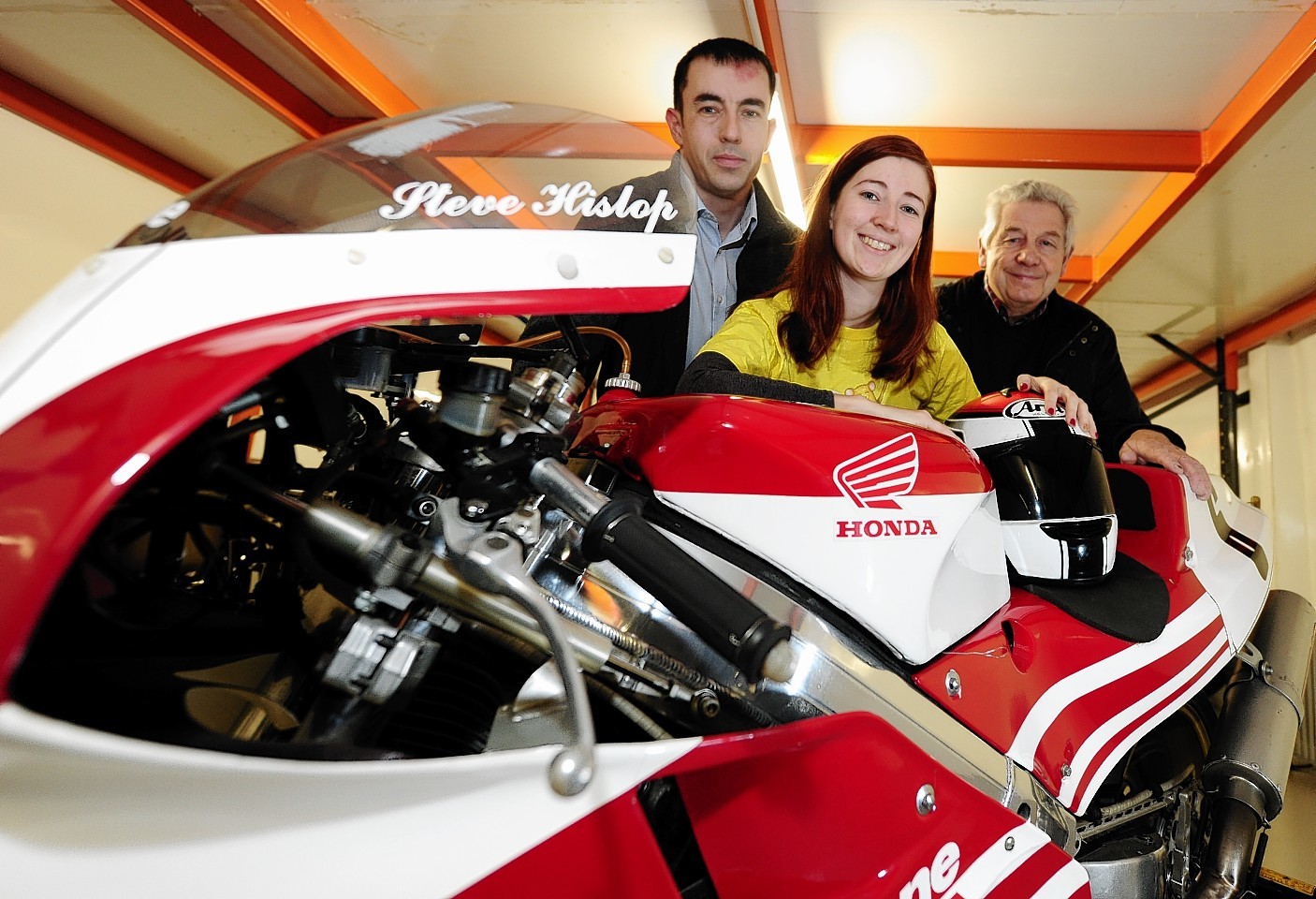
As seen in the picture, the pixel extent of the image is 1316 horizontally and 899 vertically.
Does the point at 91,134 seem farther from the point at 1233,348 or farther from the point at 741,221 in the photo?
the point at 1233,348

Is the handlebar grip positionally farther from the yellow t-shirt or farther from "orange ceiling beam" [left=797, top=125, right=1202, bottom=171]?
"orange ceiling beam" [left=797, top=125, right=1202, bottom=171]

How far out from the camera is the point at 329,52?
13.3 feet

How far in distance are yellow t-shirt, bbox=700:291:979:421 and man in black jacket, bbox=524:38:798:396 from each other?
2.13ft

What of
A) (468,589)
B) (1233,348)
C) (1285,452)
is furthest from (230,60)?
(1233,348)

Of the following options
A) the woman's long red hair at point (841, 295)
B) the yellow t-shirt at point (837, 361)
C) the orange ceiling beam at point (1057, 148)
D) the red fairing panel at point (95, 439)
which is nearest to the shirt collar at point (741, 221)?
the woman's long red hair at point (841, 295)

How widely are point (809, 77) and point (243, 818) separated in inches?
173

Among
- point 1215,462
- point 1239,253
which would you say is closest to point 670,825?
point 1239,253

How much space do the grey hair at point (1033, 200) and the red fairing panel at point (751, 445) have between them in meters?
2.30

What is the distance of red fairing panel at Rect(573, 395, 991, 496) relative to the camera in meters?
1.06

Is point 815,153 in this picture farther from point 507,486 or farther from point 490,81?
point 507,486

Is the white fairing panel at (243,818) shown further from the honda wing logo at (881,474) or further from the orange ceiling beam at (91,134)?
the orange ceiling beam at (91,134)

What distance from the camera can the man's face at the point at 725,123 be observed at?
253 cm

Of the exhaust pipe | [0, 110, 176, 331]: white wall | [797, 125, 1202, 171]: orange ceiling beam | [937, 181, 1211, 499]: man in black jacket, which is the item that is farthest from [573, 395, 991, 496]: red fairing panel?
[797, 125, 1202, 171]: orange ceiling beam

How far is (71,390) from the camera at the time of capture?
0.62m
